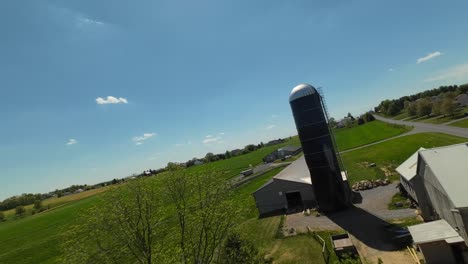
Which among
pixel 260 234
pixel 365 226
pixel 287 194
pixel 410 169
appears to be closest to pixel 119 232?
pixel 260 234

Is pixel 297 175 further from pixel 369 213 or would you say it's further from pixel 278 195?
pixel 369 213

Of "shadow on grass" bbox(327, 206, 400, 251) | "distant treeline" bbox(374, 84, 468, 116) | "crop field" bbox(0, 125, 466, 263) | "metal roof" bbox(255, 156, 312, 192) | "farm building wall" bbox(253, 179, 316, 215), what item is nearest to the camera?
"shadow on grass" bbox(327, 206, 400, 251)

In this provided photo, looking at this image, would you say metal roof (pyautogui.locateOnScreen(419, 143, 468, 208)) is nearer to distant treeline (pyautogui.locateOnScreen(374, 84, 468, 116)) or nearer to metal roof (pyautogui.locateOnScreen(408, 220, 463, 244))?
metal roof (pyautogui.locateOnScreen(408, 220, 463, 244))

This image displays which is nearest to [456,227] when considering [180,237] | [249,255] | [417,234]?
[417,234]

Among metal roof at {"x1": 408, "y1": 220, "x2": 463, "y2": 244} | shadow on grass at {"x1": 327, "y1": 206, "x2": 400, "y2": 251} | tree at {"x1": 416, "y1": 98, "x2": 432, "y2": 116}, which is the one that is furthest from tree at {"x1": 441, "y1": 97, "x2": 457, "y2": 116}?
metal roof at {"x1": 408, "y1": 220, "x2": 463, "y2": 244}

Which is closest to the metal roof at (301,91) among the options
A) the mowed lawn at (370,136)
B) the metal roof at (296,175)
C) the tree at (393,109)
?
the metal roof at (296,175)

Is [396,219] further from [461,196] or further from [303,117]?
[303,117]

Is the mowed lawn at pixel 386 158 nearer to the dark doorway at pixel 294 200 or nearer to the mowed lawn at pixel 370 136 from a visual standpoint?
the dark doorway at pixel 294 200
